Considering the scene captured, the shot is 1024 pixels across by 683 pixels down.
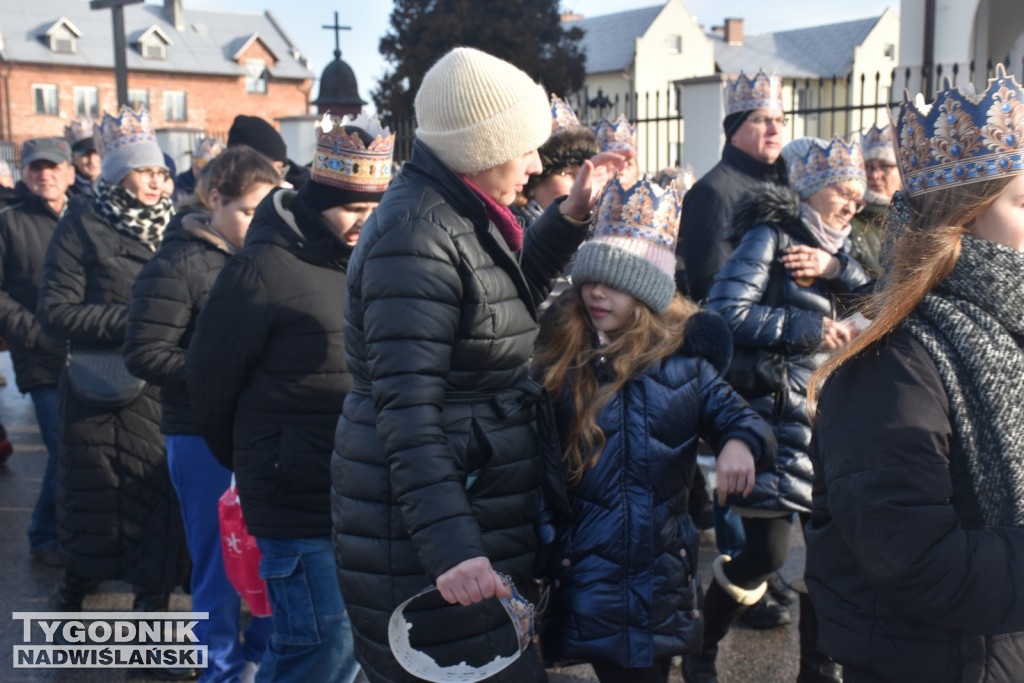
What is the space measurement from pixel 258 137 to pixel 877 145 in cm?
389

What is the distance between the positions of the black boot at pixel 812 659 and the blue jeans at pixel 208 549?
82.1 inches

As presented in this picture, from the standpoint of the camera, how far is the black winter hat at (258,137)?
6.91 m

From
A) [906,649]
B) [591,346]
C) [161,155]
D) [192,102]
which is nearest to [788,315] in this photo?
[591,346]

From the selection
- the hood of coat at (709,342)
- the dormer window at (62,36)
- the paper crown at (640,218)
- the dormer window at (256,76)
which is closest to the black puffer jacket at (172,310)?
the paper crown at (640,218)

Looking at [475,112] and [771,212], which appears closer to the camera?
[475,112]

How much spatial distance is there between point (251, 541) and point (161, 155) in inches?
95.0

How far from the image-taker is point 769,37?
5612 cm

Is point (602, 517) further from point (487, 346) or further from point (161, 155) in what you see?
point (161, 155)

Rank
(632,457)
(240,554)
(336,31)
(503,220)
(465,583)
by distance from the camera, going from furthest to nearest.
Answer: (336,31)
(240,554)
(632,457)
(503,220)
(465,583)

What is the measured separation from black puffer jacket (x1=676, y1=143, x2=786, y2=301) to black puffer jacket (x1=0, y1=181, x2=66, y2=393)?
3390mm

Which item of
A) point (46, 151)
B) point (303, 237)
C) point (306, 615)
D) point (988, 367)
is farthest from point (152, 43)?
point (988, 367)

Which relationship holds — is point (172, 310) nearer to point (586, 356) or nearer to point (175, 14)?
point (586, 356)

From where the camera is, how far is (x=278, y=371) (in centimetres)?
322

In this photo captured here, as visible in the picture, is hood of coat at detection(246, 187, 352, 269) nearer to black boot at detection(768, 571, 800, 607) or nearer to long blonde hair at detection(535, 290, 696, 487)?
long blonde hair at detection(535, 290, 696, 487)
